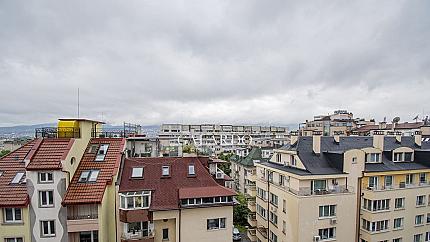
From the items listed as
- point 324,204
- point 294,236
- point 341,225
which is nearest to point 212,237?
point 294,236

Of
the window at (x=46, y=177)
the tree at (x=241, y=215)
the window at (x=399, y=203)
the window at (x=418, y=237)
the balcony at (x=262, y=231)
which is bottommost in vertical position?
the tree at (x=241, y=215)

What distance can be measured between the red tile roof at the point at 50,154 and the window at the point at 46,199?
7.04 feet

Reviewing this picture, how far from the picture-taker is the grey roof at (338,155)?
95.0ft

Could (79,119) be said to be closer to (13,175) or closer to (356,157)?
(13,175)

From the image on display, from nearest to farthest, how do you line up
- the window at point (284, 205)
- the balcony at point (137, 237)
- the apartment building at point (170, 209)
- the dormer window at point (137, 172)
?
1. the balcony at point (137, 237)
2. the apartment building at point (170, 209)
3. the dormer window at point (137, 172)
4. the window at point (284, 205)

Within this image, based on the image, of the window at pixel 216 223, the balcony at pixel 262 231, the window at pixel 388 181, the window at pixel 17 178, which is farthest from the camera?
the balcony at pixel 262 231

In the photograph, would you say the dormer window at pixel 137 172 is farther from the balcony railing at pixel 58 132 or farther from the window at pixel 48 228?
the window at pixel 48 228

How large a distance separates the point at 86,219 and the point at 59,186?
3417 mm

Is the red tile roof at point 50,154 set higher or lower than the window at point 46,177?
higher

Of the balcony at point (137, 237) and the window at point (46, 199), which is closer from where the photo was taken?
the window at point (46, 199)

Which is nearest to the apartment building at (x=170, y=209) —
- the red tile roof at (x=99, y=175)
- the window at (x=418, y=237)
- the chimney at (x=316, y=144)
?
the red tile roof at (x=99, y=175)

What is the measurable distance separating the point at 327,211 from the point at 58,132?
89.7 ft

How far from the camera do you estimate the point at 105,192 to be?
22.5 m

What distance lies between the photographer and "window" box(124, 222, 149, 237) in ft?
74.4
